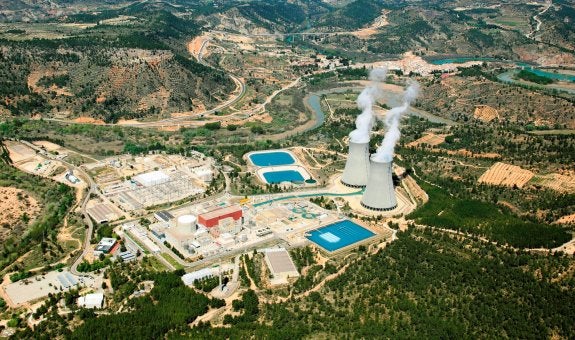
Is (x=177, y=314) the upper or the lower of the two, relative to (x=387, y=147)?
lower

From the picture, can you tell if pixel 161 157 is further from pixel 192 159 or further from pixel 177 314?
pixel 177 314

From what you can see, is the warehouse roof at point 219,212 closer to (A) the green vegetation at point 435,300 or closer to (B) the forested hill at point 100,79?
(A) the green vegetation at point 435,300

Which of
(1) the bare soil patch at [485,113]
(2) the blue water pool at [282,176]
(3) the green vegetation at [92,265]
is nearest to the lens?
(3) the green vegetation at [92,265]

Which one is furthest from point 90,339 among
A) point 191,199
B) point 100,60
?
point 100,60

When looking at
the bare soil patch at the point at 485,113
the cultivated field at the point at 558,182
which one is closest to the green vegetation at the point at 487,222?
the cultivated field at the point at 558,182

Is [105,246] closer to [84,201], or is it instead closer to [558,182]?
[84,201]

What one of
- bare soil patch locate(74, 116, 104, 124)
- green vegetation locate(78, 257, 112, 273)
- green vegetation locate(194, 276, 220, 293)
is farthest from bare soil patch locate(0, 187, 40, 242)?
bare soil patch locate(74, 116, 104, 124)
